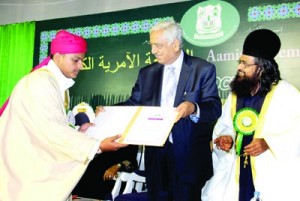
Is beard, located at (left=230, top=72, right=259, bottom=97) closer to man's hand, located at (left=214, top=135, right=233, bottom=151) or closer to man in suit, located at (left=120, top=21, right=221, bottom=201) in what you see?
man in suit, located at (left=120, top=21, right=221, bottom=201)

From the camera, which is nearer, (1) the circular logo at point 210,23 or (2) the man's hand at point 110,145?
(2) the man's hand at point 110,145

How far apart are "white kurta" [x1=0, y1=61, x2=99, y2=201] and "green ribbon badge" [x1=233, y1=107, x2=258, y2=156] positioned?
1.01 metres

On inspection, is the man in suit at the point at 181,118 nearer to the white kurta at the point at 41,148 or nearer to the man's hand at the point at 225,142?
the man's hand at the point at 225,142

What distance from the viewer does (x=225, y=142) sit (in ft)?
8.50

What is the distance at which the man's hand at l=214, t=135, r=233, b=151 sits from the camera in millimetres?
2584

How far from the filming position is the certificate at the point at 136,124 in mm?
2252

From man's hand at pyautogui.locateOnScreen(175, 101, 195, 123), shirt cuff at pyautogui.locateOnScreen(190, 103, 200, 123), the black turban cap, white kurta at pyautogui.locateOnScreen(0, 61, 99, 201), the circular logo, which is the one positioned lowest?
white kurta at pyautogui.locateOnScreen(0, 61, 99, 201)

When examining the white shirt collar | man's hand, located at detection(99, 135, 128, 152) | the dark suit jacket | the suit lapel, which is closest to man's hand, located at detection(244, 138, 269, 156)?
the dark suit jacket

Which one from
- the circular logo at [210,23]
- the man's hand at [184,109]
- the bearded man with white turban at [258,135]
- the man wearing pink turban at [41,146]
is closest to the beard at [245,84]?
the bearded man with white turban at [258,135]

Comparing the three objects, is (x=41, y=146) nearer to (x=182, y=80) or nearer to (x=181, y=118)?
(x=181, y=118)

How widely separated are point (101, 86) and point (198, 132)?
268cm

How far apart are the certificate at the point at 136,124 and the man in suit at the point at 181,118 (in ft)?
0.51

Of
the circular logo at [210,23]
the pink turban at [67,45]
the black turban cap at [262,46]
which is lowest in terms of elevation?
the pink turban at [67,45]

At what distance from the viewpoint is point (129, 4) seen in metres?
4.96
